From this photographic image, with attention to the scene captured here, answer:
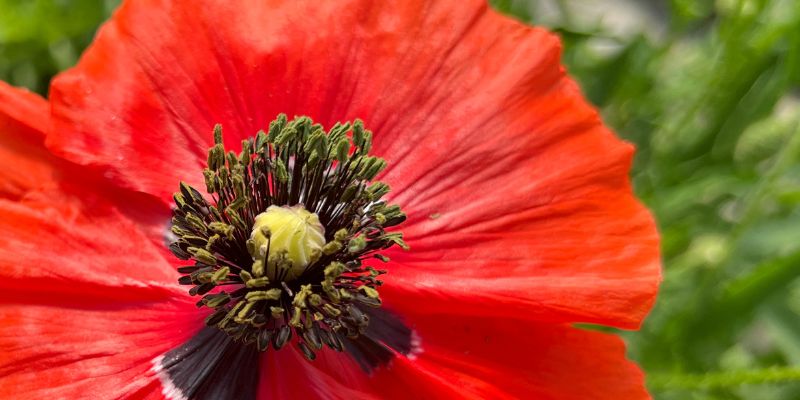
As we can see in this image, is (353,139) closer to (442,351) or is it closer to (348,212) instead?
(348,212)

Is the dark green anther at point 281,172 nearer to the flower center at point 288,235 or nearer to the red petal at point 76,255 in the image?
the flower center at point 288,235

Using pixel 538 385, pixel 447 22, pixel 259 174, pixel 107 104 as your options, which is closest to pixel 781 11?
pixel 447 22

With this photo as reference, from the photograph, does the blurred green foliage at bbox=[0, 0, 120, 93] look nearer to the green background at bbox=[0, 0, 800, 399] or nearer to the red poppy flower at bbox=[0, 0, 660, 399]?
the green background at bbox=[0, 0, 800, 399]

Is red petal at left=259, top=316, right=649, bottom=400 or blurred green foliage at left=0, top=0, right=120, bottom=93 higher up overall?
blurred green foliage at left=0, top=0, right=120, bottom=93

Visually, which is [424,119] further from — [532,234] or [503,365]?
[503,365]

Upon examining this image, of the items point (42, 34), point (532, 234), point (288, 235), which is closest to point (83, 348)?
point (288, 235)

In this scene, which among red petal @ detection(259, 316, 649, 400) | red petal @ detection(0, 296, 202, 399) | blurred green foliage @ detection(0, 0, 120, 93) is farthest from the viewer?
blurred green foliage @ detection(0, 0, 120, 93)

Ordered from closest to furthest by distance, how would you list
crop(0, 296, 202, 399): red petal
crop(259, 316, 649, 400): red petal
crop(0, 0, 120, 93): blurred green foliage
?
1. crop(0, 296, 202, 399): red petal
2. crop(259, 316, 649, 400): red petal
3. crop(0, 0, 120, 93): blurred green foliage

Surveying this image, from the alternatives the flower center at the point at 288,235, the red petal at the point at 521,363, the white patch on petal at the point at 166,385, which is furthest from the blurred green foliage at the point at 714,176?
the white patch on petal at the point at 166,385

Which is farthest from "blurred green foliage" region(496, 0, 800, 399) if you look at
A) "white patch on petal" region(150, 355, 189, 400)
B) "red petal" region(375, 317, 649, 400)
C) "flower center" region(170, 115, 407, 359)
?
"white patch on petal" region(150, 355, 189, 400)
